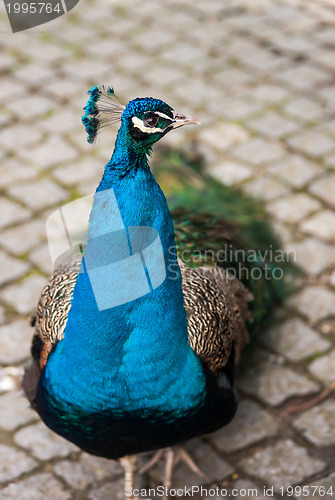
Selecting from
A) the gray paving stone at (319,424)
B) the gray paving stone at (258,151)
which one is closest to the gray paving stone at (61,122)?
the gray paving stone at (258,151)

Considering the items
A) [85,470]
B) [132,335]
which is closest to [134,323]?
[132,335]

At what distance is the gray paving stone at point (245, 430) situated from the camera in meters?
2.85

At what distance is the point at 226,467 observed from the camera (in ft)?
9.02

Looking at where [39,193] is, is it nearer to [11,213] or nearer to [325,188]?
[11,213]

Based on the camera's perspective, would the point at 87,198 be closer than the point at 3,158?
Yes

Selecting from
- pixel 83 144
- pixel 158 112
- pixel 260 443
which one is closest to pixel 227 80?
pixel 83 144

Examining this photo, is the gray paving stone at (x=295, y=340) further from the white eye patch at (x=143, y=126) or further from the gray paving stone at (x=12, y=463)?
the white eye patch at (x=143, y=126)

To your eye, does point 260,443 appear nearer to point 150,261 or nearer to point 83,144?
point 150,261

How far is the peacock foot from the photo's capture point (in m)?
2.67

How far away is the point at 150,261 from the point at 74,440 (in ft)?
2.46

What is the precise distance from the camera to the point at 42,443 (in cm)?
282

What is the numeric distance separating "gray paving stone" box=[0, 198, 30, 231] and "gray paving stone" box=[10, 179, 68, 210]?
59 millimetres

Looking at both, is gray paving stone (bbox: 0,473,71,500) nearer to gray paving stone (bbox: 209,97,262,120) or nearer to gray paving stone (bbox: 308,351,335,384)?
gray paving stone (bbox: 308,351,335,384)

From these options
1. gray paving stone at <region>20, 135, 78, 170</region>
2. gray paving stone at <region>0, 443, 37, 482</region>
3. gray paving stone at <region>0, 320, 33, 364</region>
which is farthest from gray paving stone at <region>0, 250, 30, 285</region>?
gray paving stone at <region>0, 443, 37, 482</region>
